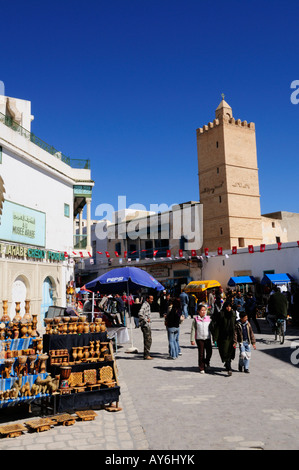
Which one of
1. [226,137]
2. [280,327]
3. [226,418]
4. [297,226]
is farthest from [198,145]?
[226,418]

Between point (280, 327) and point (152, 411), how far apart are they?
717 centimetres

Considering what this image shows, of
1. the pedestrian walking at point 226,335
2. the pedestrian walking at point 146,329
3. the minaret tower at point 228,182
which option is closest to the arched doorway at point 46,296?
the pedestrian walking at point 146,329

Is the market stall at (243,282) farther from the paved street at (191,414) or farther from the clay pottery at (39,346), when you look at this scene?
the clay pottery at (39,346)

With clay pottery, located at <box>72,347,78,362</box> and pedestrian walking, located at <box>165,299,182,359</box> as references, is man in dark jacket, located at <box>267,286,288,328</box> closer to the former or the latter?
pedestrian walking, located at <box>165,299,182,359</box>

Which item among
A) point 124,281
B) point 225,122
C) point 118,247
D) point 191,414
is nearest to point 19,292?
point 124,281

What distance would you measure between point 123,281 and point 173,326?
2960 millimetres

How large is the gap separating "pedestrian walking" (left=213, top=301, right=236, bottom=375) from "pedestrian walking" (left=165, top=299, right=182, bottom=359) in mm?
1566

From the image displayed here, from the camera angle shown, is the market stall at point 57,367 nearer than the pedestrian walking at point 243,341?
Yes

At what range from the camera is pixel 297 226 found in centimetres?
3931

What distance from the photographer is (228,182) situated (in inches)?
1426

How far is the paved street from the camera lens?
15.2 ft

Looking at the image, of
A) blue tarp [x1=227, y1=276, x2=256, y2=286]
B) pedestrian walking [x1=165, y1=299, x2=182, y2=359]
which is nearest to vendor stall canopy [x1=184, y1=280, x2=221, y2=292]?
blue tarp [x1=227, y1=276, x2=256, y2=286]

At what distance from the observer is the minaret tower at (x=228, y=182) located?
35.7 m

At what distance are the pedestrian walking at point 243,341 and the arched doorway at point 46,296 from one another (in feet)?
40.6
